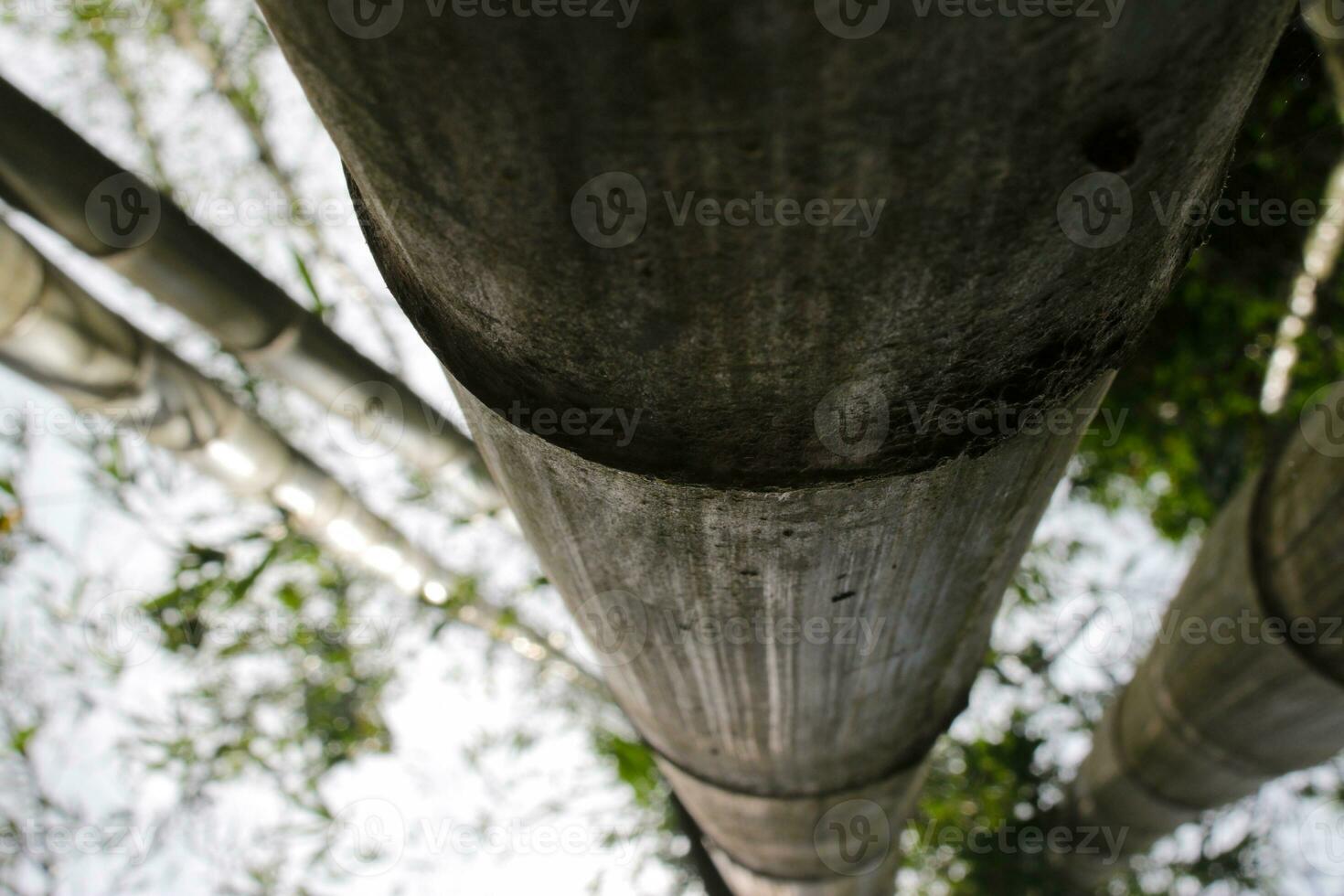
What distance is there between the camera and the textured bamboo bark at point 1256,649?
81.0 inches

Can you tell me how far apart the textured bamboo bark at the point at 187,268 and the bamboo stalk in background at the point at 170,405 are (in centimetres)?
16

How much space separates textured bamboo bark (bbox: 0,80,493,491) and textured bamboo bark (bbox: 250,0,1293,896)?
1846mm

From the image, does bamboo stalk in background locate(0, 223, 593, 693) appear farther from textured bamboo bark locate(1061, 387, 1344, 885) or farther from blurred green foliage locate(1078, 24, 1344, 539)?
blurred green foliage locate(1078, 24, 1344, 539)

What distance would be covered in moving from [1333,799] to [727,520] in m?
6.47

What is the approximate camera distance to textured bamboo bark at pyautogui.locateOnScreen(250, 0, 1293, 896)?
1.42ft

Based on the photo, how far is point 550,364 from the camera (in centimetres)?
64

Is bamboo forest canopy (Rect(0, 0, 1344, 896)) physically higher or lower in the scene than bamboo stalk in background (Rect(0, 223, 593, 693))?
lower

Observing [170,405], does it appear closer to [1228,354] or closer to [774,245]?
[774,245]

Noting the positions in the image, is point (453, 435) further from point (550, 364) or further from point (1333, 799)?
point (1333, 799)

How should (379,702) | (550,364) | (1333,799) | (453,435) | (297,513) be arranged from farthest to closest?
(379,702) < (1333,799) < (297,513) < (453,435) < (550,364)

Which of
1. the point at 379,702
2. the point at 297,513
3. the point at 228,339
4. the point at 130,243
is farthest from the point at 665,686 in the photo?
the point at 379,702

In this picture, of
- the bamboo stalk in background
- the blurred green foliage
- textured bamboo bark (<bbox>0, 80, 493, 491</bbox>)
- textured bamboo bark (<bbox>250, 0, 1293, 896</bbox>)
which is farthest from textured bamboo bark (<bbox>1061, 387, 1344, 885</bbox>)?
the bamboo stalk in background

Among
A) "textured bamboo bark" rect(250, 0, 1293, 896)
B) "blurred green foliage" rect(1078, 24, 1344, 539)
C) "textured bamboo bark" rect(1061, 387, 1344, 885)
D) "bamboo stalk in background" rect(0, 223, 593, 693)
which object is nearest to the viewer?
"textured bamboo bark" rect(250, 0, 1293, 896)

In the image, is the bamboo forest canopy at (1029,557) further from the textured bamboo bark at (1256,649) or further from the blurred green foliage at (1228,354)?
the textured bamboo bark at (1256,649)
